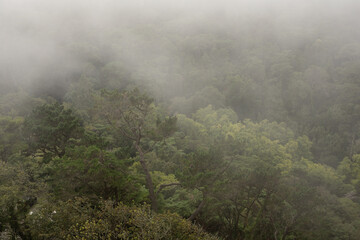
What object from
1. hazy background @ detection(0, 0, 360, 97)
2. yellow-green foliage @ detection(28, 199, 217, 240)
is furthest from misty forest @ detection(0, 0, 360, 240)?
hazy background @ detection(0, 0, 360, 97)

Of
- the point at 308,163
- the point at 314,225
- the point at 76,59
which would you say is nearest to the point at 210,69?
the point at 76,59

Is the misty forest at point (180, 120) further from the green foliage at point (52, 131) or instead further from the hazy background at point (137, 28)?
the hazy background at point (137, 28)

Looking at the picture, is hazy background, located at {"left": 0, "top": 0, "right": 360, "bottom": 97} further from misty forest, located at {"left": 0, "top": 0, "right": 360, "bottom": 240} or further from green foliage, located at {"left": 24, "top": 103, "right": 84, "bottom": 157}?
green foliage, located at {"left": 24, "top": 103, "right": 84, "bottom": 157}

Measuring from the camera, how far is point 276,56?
80.8 meters

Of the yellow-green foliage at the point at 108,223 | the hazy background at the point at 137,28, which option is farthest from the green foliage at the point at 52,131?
the hazy background at the point at 137,28

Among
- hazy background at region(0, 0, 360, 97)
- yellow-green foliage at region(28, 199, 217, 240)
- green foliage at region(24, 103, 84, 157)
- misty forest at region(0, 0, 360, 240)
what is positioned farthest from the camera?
hazy background at region(0, 0, 360, 97)

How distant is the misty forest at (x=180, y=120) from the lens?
1528 centimetres

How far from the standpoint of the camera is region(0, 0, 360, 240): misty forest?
50.1ft

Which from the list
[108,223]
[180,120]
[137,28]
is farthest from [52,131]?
[137,28]

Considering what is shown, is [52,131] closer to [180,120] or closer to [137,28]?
[180,120]

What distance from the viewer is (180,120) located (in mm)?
42250

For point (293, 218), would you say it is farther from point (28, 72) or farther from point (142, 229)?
point (28, 72)

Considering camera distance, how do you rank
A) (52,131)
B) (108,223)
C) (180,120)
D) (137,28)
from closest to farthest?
(108,223), (52,131), (180,120), (137,28)

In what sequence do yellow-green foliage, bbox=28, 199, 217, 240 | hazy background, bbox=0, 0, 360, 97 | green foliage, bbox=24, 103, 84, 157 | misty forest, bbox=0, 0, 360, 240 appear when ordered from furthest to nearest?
hazy background, bbox=0, 0, 360, 97, green foliage, bbox=24, 103, 84, 157, misty forest, bbox=0, 0, 360, 240, yellow-green foliage, bbox=28, 199, 217, 240
